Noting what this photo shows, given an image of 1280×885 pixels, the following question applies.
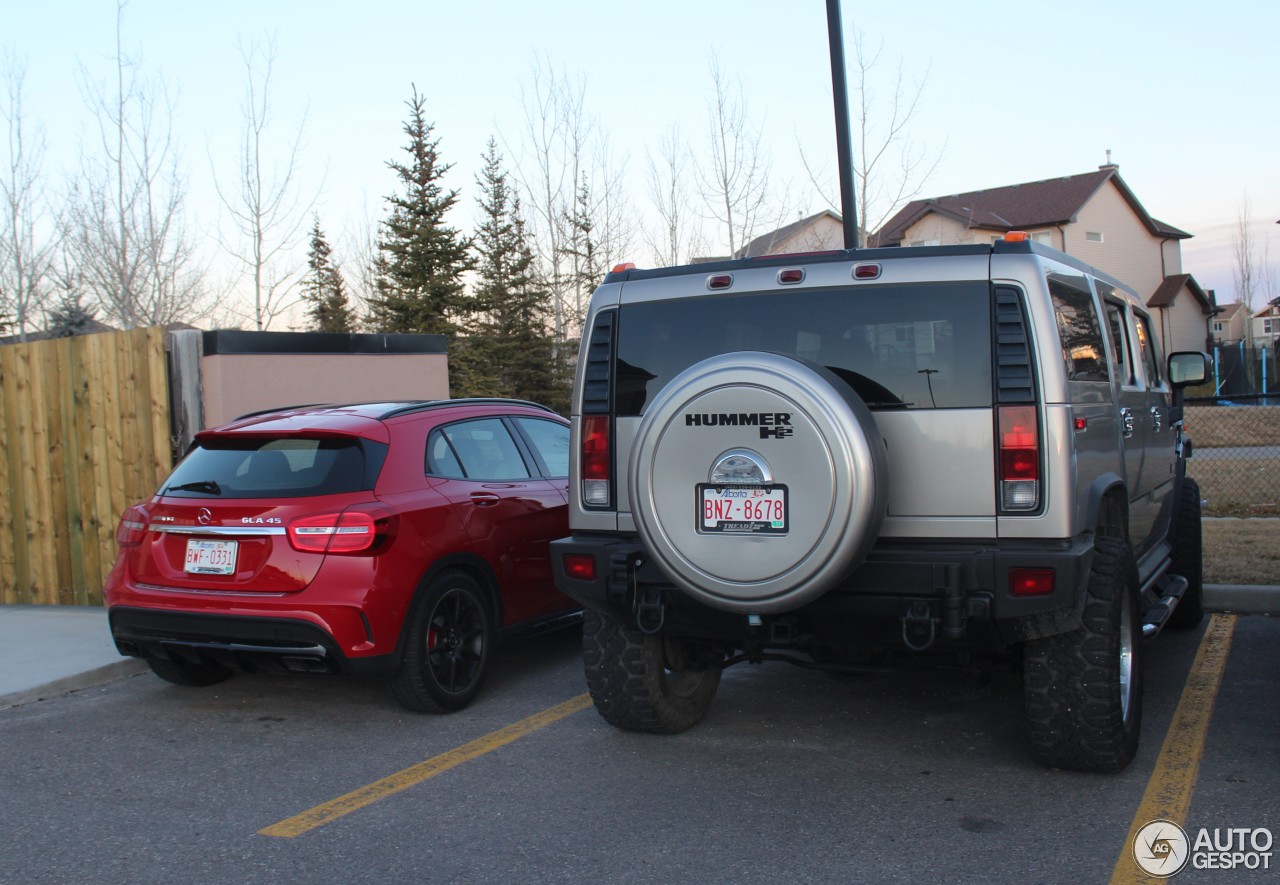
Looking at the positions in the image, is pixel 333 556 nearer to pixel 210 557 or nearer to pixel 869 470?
pixel 210 557

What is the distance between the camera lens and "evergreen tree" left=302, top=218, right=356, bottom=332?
40.7 meters

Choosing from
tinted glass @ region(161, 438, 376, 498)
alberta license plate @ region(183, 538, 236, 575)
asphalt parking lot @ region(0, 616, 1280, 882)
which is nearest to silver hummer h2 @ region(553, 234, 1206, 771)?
asphalt parking lot @ region(0, 616, 1280, 882)

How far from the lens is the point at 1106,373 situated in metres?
5.02

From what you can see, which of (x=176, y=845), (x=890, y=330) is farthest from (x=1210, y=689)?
(x=176, y=845)

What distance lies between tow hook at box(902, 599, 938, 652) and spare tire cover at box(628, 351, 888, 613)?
12.2 inches

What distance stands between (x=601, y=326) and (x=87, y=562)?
6.07 metres

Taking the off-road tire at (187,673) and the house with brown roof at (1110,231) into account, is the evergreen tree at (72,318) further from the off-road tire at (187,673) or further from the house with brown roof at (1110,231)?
the house with brown roof at (1110,231)

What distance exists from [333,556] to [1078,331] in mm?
3497

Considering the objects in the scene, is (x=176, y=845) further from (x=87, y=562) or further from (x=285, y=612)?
(x=87, y=562)

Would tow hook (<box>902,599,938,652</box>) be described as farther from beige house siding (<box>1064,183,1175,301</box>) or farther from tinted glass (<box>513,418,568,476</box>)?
beige house siding (<box>1064,183,1175,301</box>)

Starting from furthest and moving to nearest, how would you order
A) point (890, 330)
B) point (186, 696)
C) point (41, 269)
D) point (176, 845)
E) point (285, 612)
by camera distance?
1. point (41, 269)
2. point (186, 696)
3. point (285, 612)
4. point (890, 330)
5. point (176, 845)

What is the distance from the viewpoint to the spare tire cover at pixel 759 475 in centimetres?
403

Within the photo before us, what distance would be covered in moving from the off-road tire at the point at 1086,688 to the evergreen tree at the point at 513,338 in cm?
2419

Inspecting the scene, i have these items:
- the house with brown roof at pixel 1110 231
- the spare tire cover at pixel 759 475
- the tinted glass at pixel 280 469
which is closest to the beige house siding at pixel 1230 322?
the house with brown roof at pixel 1110 231
